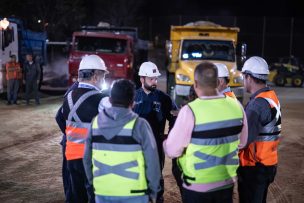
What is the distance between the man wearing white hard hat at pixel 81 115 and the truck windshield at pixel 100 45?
14089 millimetres

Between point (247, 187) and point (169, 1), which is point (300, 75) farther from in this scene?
point (169, 1)

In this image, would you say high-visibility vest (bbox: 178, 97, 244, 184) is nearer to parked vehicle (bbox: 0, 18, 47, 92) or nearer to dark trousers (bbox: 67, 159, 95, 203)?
dark trousers (bbox: 67, 159, 95, 203)

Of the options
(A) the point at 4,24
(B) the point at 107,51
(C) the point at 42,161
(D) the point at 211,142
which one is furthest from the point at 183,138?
(A) the point at 4,24

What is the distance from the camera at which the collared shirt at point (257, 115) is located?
430 centimetres

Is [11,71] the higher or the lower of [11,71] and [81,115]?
the lower

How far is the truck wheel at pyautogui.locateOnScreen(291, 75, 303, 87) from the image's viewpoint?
2830cm

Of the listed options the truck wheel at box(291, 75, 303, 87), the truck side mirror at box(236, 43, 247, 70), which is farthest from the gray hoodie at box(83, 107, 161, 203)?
the truck wheel at box(291, 75, 303, 87)

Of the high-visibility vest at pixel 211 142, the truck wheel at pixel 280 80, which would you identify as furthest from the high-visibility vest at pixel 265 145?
the truck wheel at pixel 280 80

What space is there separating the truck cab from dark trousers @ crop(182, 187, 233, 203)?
48.3 feet

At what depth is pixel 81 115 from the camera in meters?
4.68

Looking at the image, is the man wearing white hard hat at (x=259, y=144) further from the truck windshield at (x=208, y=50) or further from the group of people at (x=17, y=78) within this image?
the group of people at (x=17, y=78)

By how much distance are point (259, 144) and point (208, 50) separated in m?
11.8

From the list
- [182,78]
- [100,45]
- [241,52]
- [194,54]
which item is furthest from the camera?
[100,45]

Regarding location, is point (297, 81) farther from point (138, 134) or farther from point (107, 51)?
point (138, 134)
